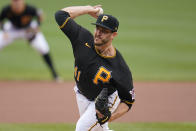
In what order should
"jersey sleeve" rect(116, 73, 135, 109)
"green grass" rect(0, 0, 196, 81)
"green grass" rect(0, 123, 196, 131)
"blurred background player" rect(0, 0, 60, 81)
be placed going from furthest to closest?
"green grass" rect(0, 0, 196, 81) → "blurred background player" rect(0, 0, 60, 81) → "green grass" rect(0, 123, 196, 131) → "jersey sleeve" rect(116, 73, 135, 109)

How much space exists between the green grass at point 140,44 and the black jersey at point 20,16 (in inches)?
63.2

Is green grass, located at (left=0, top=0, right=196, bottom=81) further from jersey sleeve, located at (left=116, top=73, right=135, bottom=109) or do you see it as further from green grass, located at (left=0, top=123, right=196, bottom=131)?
jersey sleeve, located at (left=116, top=73, right=135, bottom=109)

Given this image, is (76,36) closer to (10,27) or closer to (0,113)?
(0,113)

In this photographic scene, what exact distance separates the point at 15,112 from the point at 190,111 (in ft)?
13.1

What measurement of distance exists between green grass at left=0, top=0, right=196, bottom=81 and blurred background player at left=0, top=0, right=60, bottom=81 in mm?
1140

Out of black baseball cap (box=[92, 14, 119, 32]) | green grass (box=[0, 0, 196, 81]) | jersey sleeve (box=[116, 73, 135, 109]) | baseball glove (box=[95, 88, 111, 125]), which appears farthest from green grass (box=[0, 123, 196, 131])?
green grass (box=[0, 0, 196, 81])

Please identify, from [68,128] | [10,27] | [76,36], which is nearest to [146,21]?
[10,27]

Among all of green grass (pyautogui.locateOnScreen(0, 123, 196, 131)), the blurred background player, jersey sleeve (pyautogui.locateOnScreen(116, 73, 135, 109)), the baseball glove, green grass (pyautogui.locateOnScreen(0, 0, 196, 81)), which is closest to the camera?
the baseball glove

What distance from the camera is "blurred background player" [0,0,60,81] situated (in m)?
10.1

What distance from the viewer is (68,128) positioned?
23.3ft

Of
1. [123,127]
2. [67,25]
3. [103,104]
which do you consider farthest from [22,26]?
[103,104]

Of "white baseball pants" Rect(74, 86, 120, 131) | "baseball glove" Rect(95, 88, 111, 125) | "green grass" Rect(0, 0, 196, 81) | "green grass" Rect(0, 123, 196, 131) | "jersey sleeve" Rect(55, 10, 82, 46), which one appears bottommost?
"green grass" Rect(0, 0, 196, 81)

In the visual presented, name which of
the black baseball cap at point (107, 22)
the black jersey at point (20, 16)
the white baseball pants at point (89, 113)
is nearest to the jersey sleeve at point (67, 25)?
the black baseball cap at point (107, 22)

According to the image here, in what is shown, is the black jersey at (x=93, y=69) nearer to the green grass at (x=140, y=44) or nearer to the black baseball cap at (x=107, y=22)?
the black baseball cap at (x=107, y=22)
